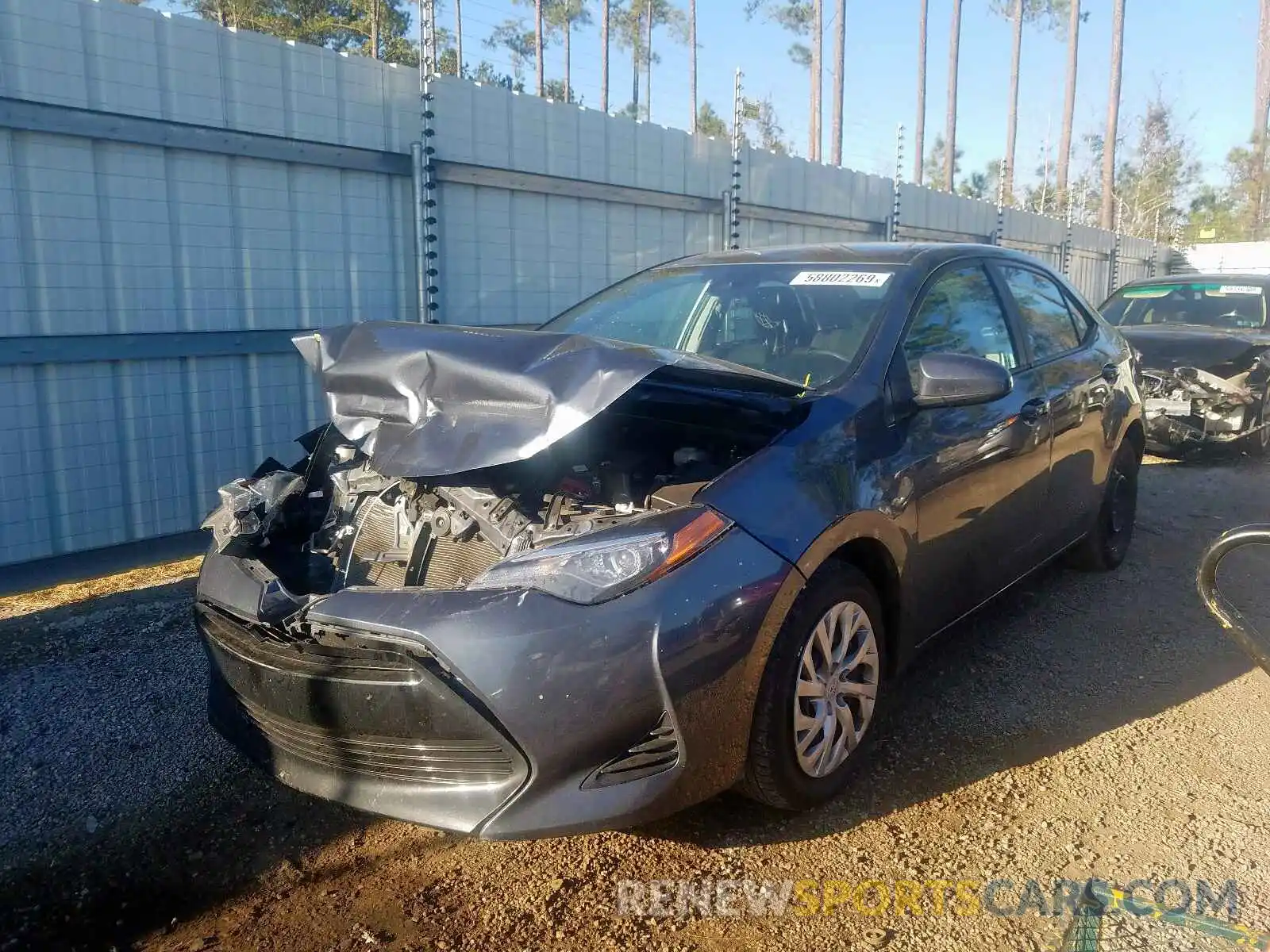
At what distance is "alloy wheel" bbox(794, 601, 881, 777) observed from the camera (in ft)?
9.11

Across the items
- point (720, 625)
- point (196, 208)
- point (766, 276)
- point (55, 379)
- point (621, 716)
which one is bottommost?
point (621, 716)

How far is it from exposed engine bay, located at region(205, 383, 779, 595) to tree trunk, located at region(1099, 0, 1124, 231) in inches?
1198

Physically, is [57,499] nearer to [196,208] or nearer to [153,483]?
[153,483]

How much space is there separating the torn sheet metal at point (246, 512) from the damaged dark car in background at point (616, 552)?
0.04 ft

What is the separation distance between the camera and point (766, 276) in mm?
3992

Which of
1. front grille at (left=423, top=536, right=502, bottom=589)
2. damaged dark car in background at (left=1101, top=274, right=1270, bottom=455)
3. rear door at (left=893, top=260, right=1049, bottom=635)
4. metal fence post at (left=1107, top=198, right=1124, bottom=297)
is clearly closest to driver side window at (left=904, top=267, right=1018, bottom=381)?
rear door at (left=893, top=260, right=1049, bottom=635)

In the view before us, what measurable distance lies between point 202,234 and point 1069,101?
3897 centimetres

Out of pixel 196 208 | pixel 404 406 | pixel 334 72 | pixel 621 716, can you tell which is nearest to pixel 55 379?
pixel 196 208

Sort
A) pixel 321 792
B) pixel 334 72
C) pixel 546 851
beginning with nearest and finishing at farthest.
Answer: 1. pixel 321 792
2. pixel 546 851
3. pixel 334 72

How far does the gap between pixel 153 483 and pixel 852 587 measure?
4.48 metres

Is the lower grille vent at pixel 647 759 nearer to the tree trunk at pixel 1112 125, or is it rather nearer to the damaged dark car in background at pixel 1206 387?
the damaged dark car in background at pixel 1206 387

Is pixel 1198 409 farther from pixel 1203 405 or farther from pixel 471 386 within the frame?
pixel 471 386

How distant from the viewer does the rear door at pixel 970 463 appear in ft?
10.9

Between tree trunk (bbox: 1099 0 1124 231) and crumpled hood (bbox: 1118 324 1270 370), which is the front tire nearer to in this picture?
crumpled hood (bbox: 1118 324 1270 370)
